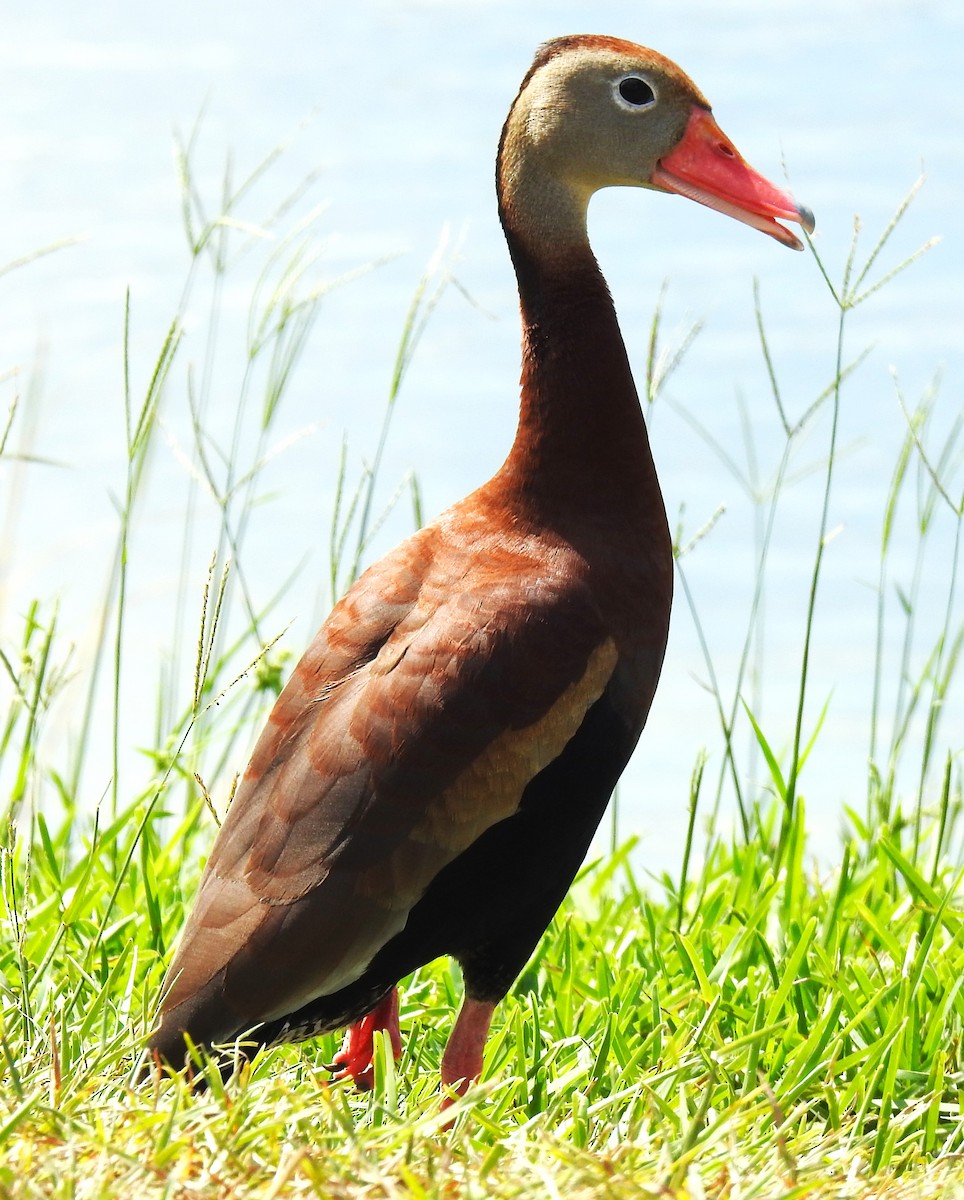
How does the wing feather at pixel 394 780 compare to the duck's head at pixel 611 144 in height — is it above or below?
below

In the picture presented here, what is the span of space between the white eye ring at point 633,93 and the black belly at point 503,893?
1.14 m

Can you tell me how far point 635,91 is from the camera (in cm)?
292

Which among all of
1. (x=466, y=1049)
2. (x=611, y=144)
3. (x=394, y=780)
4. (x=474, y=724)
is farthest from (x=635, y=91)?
(x=466, y=1049)

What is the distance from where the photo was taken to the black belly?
2488 millimetres

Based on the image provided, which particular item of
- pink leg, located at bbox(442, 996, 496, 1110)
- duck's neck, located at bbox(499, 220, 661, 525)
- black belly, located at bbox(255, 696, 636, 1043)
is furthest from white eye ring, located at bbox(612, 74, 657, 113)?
pink leg, located at bbox(442, 996, 496, 1110)

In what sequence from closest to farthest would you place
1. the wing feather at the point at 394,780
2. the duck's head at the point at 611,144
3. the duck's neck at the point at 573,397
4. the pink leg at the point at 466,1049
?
the wing feather at the point at 394,780
the pink leg at the point at 466,1049
the duck's neck at the point at 573,397
the duck's head at the point at 611,144

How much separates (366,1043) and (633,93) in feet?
6.09

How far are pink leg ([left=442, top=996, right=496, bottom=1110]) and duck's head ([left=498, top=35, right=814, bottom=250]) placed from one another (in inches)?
54.8

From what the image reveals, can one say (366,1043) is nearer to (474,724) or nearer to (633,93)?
(474,724)

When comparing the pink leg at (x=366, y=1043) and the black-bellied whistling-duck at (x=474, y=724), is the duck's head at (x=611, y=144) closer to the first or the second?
the black-bellied whistling-duck at (x=474, y=724)

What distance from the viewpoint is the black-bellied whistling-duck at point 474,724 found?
7.95ft

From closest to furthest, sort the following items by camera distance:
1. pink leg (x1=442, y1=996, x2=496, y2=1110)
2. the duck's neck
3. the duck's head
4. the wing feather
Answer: the wing feather, pink leg (x1=442, y1=996, x2=496, y2=1110), the duck's neck, the duck's head

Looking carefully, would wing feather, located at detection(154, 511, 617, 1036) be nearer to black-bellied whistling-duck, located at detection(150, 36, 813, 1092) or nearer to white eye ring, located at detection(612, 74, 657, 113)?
black-bellied whistling-duck, located at detection(150, 36, 813, 1092)

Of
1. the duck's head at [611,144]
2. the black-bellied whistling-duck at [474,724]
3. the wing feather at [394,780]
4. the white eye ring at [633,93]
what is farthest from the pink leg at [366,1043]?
the white eye ring at [633,93]
